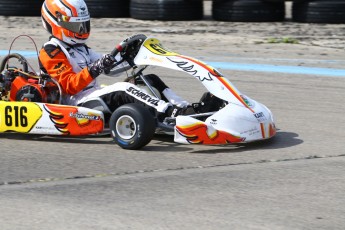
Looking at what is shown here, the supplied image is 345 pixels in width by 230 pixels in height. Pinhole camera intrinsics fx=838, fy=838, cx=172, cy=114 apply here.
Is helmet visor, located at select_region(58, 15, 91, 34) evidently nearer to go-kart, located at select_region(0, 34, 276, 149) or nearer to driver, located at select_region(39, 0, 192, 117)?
driver, located at select_region(39, 0, 192, 117)

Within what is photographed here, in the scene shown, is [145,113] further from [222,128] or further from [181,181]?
[181,181]

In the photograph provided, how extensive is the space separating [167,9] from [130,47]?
7626 millimetres

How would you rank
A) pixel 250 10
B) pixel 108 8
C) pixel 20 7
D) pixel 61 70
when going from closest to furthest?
1. pixel 61 70
2. pixel 250 10
3. pixel 108 8
4. pixel 20 7

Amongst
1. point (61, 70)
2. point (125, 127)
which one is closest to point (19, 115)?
point (61, 70)

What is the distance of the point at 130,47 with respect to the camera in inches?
243

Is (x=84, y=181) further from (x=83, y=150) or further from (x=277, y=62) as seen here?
(x=277, y=62)

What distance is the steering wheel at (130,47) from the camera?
6074 mm

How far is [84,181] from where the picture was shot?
5.04 m

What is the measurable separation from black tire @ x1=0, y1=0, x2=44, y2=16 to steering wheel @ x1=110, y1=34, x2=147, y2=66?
840 cm

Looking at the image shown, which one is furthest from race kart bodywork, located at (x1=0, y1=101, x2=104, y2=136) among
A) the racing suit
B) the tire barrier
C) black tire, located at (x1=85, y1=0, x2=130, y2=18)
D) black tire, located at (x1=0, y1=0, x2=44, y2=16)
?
black tire, located at (x1=0, y1=0, x2=44, y2=16)

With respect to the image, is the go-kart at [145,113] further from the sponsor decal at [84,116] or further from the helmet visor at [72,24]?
the helmet visor at [72,24]

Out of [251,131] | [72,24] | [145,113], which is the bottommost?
[251,131]

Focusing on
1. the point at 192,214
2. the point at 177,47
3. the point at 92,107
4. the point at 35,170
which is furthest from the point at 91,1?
the point at 192,214

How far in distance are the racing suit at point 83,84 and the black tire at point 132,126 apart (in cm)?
23
